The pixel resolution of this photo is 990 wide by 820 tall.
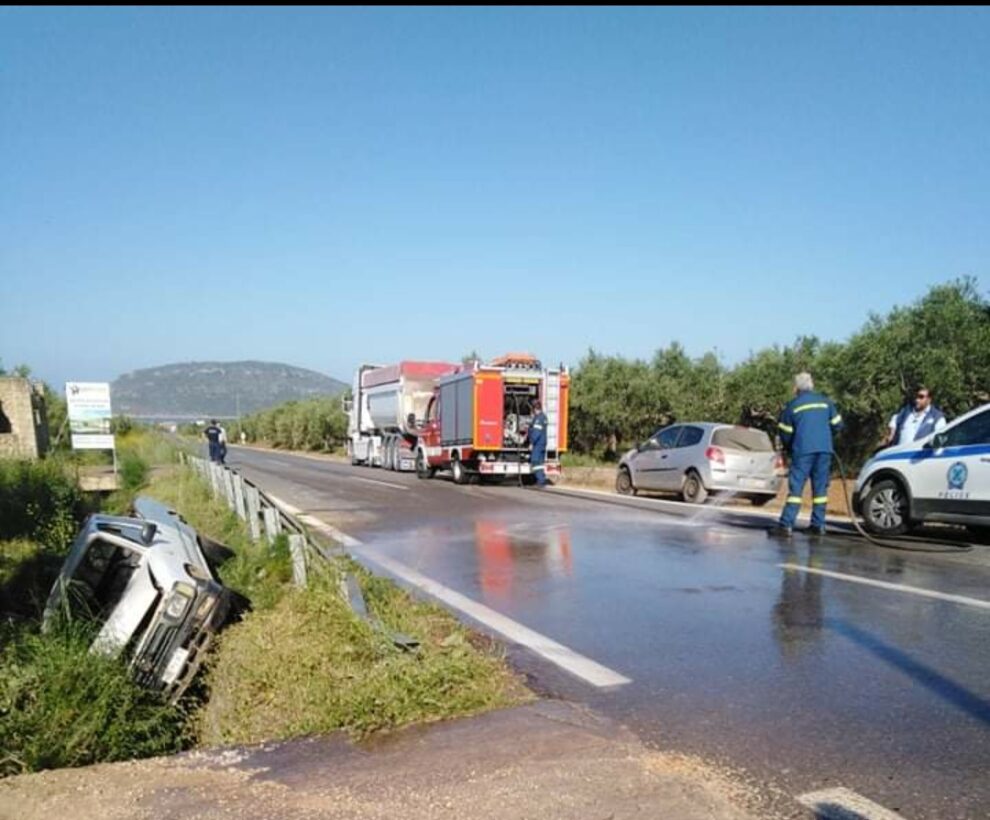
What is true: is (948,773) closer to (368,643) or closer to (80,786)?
(368,643)

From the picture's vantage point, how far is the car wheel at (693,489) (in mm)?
15047

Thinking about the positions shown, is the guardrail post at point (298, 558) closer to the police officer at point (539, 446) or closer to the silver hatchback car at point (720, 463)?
the silver hatchback car at point (720, 463)

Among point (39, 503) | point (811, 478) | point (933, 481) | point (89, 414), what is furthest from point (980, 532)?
point (89, 414)

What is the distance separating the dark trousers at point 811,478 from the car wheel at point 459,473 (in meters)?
11.9

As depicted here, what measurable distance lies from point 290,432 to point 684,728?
64324 millimetres

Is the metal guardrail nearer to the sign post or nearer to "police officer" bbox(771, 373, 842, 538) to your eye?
"police officer" bbox(771, 373, 842, 538)

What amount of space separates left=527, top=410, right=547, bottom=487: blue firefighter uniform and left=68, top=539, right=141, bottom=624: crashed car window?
1386 centimetres

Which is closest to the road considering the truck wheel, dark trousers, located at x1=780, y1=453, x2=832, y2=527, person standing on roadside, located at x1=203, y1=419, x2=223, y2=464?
dark trousers, located at x1=780, y1=453, x2=832, y2=527

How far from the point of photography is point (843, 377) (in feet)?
67.4

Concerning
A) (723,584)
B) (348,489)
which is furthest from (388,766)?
(348,489)

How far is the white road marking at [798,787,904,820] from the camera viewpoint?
315 cm

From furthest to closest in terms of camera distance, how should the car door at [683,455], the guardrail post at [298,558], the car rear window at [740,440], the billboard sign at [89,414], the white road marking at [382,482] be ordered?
1. the billboard sign at [89,414]
2. the white road marking at [382,482]
3. the car door at [683,455]
4. the car rear window at [740,440]
5. the guardrail post at [298,558]

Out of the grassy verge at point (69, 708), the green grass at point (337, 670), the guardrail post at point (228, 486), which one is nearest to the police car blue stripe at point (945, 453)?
the green grass at point (337, 670)

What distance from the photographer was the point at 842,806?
127 inches
